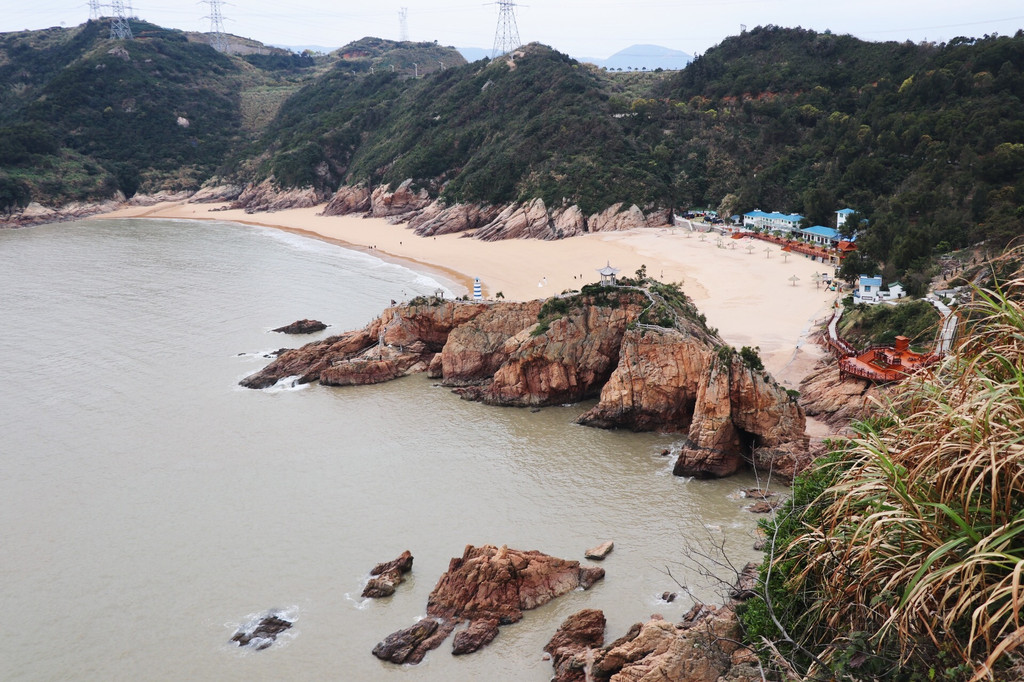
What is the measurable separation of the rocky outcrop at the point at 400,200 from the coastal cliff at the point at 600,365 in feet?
137

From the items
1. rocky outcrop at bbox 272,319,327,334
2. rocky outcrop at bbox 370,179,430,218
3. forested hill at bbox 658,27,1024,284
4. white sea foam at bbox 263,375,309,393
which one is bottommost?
white sea foam at bbox 263,375,309,393

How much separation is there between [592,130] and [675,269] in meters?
29.2

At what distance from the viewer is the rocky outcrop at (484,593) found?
15242 mm

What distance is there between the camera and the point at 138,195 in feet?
302

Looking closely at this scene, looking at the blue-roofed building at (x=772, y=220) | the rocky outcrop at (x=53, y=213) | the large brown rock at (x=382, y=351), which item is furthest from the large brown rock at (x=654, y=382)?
the rocky outcrop at (x=53, y=213)

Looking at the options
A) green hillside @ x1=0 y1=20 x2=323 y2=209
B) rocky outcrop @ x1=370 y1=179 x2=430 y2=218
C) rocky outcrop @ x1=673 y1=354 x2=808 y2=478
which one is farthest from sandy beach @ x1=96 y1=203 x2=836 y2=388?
green hillside @ x1=0 y1=20 x2=323 y2=209

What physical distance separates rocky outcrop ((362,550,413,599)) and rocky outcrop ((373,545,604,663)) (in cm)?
109

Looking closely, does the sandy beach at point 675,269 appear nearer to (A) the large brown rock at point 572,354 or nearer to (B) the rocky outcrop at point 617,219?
(B) the rocky outcrop at point 617,219

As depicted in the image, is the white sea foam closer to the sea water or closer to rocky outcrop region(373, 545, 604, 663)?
the sea water

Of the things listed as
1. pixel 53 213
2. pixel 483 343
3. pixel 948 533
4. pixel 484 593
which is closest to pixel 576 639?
pixel 484 593

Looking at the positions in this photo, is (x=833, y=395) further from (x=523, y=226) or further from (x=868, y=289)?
(x=523, y=226)

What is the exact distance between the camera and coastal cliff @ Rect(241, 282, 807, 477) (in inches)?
856

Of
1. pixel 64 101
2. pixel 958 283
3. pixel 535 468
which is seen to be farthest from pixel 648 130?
pixel 64 101

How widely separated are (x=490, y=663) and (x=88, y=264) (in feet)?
191
